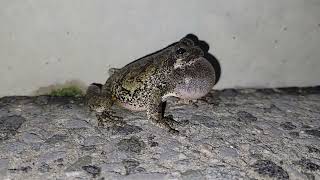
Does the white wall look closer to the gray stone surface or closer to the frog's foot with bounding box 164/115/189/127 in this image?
the gray stone surface

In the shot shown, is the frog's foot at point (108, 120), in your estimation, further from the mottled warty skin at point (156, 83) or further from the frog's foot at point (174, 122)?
the frog's foot at point (174, 122)

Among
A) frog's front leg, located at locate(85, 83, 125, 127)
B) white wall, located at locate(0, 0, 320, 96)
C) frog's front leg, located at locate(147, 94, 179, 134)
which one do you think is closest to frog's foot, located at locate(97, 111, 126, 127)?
frog's front leg, located at locate(85, 83, 125, 127)

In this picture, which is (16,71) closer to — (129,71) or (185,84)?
(129,71)

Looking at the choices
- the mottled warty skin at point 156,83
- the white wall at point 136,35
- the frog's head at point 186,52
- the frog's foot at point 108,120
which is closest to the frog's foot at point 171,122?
the mottled warty skin at point 156,83

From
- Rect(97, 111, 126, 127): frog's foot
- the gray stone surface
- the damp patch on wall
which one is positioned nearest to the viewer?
the gray stone surface

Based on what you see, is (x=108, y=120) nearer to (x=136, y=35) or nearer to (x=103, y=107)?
(x=103, y=107)
